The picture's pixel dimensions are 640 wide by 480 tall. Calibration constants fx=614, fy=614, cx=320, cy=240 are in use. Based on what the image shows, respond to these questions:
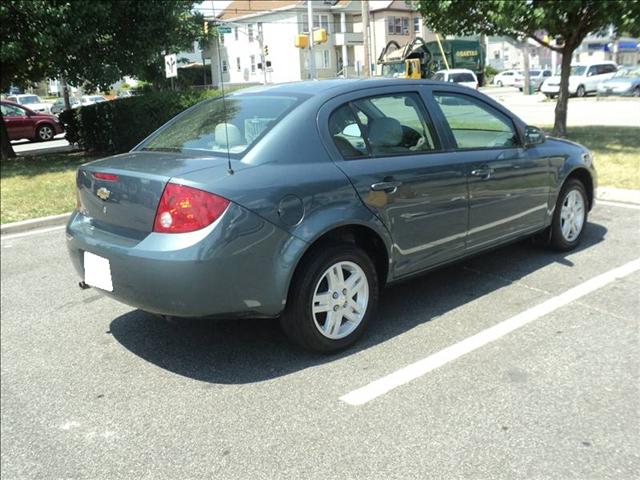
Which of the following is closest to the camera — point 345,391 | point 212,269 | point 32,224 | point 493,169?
point 212,269

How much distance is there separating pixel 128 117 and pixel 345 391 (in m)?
11.8

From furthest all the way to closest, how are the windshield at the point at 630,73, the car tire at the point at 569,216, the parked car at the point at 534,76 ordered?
the parked car at the point at 534,76
the windshield at the point at 630,73
the car tire at the point at 569,216

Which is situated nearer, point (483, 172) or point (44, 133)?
point (483, 172)

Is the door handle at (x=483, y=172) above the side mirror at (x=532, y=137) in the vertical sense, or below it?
below

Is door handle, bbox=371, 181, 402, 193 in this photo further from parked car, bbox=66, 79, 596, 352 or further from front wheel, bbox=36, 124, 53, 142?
front wheel, bbox=36, 124, 53, 142

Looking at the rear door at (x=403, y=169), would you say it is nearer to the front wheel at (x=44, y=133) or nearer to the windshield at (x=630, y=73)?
the front wheel at (x=44, y=133)

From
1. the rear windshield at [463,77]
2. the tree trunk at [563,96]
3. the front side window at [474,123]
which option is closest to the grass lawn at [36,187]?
the front side window at [474,123]

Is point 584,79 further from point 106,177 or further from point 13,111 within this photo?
point 106,177

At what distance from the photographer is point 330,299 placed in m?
3.54

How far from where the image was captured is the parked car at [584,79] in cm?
3173

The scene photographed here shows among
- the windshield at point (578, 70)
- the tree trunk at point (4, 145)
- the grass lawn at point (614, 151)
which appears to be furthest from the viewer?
the windshield at point (578, 70)

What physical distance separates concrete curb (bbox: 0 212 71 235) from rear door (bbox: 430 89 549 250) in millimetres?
5637

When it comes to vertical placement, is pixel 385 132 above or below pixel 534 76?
above

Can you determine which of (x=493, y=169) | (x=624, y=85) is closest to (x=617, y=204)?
(x=493, y=169)
